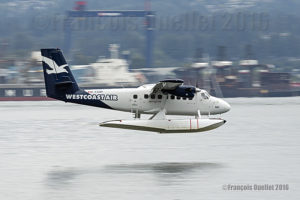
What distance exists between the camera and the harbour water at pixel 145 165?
2561 cm

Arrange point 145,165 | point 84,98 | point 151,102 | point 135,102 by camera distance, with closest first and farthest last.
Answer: point 145,165, point 151,102, point 135,102, point 84,98

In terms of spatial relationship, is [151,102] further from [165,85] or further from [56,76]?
[56,76]

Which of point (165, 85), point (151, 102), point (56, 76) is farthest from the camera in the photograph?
point (56, 76)

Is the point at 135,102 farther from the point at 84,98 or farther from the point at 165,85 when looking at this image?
the point at 84,98

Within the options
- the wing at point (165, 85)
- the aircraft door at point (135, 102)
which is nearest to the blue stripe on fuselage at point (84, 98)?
the aircraft door at point (135, 102)

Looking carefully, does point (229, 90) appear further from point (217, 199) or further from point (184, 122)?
point (217, 199)

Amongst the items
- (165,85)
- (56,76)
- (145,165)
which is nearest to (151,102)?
(165,85)

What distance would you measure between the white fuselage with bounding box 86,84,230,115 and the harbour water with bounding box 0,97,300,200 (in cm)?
218

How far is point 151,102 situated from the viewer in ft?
128

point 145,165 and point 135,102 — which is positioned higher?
point 135,102

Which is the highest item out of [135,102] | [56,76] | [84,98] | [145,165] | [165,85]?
[56,76]

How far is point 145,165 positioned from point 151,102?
792 centimetres

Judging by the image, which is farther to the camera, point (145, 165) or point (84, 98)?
point (84, 98)

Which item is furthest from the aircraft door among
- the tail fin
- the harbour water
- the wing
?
the tail fin
